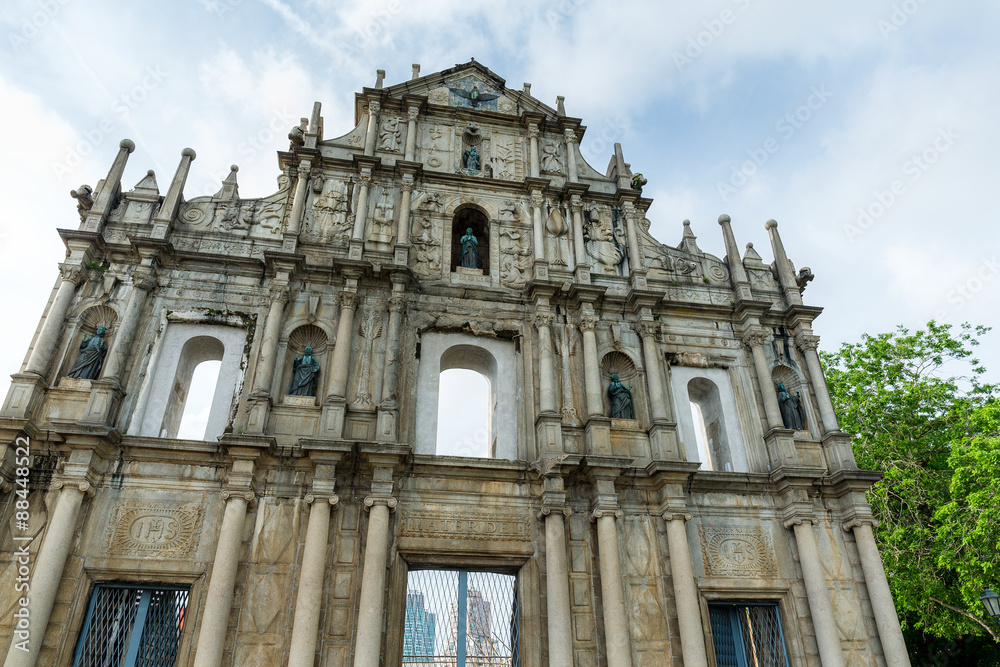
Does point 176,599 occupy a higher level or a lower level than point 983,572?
lower

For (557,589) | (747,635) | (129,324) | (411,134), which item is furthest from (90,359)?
(747,635)

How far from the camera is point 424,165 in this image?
51.1 ft

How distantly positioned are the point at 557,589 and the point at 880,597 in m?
5.72

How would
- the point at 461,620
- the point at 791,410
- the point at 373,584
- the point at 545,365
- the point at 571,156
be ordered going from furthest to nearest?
the point at 571,156
the point at 791,410
the point at 545,365
the point at 461,620
the point at 373,584

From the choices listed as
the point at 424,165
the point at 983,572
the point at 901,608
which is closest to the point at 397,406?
the point at 424,165

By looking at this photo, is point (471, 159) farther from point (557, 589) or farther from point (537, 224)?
point (557, 589)

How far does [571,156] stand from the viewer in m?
16.4

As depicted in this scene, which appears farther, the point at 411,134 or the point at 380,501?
the point at 411,134

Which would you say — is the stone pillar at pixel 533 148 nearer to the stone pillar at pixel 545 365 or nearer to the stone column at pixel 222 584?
the stone pillar at pixel 545 365

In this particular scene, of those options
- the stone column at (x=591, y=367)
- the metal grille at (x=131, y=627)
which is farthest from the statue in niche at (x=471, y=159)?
the metal grille at (x=131, y=627)

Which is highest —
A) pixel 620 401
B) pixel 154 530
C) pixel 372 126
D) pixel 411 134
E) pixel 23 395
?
pixel 372 126

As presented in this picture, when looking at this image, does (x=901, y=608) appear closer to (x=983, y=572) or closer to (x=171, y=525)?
(x=983, y=572)

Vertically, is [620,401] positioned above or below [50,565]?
above

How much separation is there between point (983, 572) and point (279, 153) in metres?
17.0
